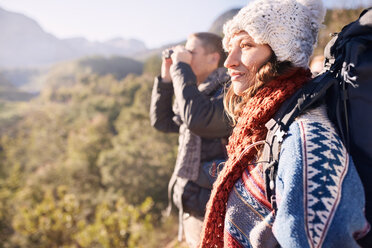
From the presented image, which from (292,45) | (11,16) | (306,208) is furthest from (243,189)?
(11,16)

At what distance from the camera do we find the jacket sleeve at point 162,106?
71.7 inches

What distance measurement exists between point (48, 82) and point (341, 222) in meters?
88.2

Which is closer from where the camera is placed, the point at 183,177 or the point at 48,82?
the point at 183,177

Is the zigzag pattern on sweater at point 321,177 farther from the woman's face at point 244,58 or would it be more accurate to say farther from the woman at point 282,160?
the woman's face at point 244,58

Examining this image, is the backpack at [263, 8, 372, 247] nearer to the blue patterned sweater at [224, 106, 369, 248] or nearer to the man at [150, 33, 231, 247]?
the blue patterned sweater at [224, 106, 369, 248]

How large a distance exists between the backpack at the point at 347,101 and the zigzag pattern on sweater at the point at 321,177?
0.18ft

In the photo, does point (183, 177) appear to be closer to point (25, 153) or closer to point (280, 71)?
point (280, 71)

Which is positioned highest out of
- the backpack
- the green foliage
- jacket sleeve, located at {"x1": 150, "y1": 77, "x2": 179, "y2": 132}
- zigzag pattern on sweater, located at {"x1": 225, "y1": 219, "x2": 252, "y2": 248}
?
the backpack

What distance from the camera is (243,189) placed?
0.91 metres

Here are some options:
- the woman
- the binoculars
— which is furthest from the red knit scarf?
the binoculars

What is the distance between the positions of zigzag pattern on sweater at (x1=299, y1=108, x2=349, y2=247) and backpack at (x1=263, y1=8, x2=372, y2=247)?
0.05 m

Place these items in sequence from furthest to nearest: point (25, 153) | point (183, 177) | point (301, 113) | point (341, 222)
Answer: point (25, 153), point (183, 177), point (301, 113), point (341, 222)

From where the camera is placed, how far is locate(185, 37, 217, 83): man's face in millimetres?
1753

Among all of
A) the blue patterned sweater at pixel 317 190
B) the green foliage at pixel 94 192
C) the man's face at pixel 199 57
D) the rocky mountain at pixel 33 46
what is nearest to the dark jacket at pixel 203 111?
the man's face at pixel 199 57
